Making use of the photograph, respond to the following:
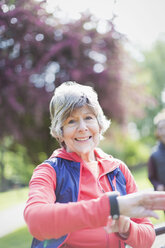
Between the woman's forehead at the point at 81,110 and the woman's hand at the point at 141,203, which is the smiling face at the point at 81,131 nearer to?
the woman's forehead at the point at 81,110

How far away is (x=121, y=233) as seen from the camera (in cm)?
156

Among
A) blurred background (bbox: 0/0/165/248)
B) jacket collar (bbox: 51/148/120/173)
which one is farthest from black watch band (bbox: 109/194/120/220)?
blurred background (bbox: 0/0/165/248)

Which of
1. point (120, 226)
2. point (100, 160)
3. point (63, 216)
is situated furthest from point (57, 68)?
point (63, 216)

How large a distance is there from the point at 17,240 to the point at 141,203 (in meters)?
4.18

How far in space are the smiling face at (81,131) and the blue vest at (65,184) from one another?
105 millimetres

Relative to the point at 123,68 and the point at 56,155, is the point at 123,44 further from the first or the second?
the point at 56,155

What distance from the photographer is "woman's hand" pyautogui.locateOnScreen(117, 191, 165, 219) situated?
3.86 feet

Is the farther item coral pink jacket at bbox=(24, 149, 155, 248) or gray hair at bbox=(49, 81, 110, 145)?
gray hair at bbox=(49, 81, 110, 145)

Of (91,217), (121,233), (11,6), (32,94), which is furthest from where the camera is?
(32,94)

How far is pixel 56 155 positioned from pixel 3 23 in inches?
60.4

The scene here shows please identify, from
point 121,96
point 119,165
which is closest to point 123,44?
point 121,96

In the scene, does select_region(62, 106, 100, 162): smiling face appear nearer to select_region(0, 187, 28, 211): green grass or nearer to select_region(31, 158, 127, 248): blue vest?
select_region(31, 158, 127, 248): blue vest

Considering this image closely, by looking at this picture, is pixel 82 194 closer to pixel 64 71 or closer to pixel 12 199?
pixel 64 71

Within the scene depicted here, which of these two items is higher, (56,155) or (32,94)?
(32,94)
